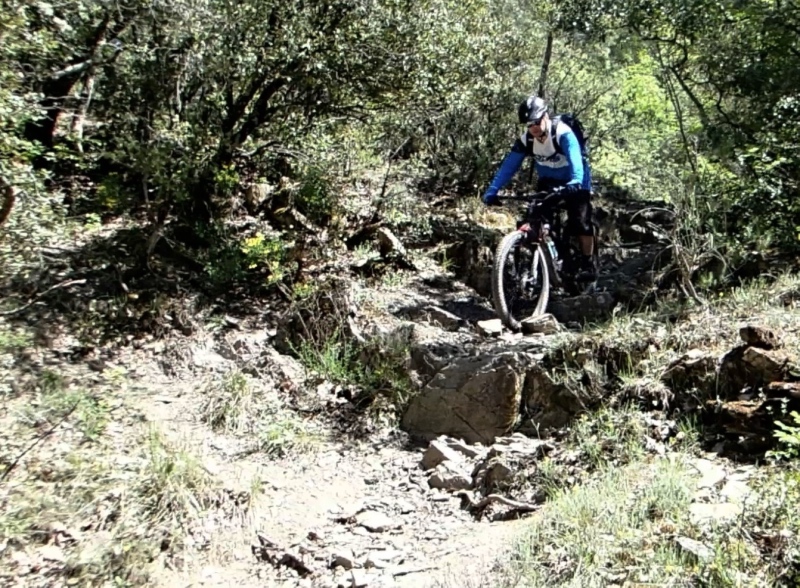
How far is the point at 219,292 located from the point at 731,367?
15.7 ft

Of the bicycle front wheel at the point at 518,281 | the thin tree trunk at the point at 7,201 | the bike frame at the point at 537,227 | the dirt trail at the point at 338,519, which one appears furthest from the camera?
the bike frame at the point at 537,227

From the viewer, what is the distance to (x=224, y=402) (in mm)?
5266

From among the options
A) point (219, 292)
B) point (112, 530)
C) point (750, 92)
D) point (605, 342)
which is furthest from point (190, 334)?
point (750, 92)

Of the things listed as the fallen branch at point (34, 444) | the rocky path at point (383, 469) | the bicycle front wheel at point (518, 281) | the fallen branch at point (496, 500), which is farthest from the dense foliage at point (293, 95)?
the fallen branch at point (496, 500)

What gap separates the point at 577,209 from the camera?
237 inches

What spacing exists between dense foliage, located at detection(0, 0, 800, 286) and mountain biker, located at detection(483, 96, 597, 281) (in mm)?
899

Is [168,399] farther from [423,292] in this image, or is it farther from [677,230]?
[677,230]

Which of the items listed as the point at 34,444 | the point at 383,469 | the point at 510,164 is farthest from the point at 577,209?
the point at 34,444

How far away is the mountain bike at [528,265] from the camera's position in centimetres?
574

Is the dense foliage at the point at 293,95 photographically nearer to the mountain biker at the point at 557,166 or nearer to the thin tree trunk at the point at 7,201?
the thin tree trunk at the point at 7,201

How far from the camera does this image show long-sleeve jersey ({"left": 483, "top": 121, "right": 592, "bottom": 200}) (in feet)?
18.4

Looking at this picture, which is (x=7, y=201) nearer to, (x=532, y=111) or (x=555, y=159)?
(x=532, y=111)

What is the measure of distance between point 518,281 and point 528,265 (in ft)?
0.57

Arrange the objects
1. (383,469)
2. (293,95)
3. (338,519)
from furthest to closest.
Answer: (293,95), (383,469), (338,519)
